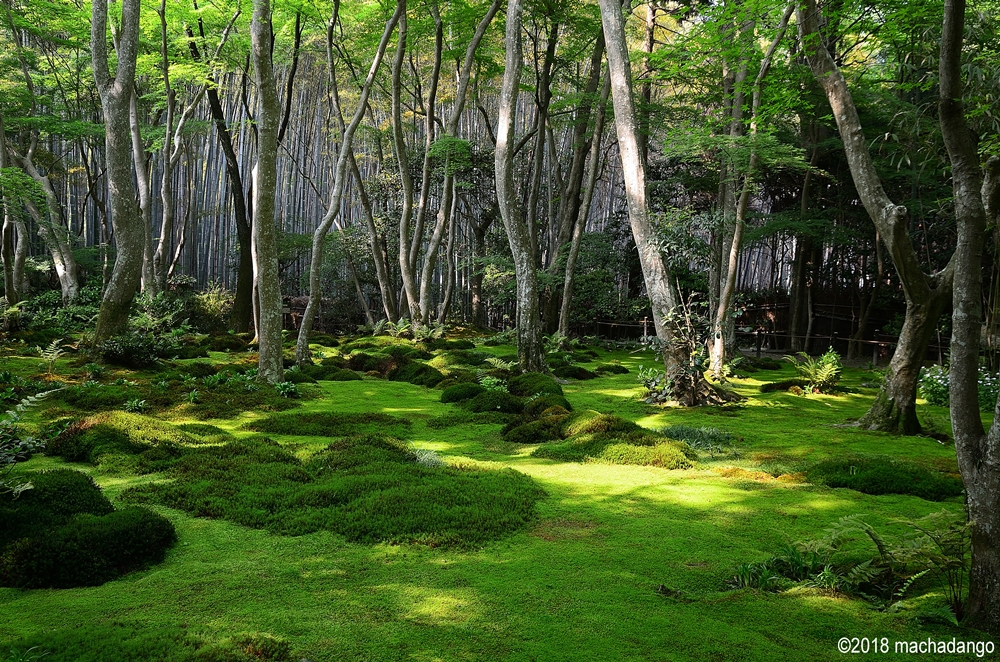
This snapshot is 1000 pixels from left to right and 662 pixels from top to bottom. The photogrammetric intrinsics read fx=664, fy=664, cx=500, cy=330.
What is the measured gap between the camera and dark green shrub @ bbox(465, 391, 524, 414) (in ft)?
24.7

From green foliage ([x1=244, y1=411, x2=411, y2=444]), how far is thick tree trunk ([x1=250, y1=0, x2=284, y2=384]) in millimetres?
1993

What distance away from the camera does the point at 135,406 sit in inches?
251

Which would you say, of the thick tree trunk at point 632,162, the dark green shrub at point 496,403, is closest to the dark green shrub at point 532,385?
the dark green shrub at point 496,403

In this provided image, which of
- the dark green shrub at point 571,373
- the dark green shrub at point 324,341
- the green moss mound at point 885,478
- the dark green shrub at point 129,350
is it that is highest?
the dark green shrub at point 129,350

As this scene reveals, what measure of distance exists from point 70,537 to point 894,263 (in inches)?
255

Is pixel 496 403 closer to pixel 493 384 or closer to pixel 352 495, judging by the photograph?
pixel 493 384

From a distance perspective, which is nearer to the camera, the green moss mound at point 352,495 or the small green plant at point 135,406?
the green moss mound at point 352,495

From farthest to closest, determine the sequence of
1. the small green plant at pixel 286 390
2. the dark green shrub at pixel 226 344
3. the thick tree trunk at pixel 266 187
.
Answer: the dark green shrub at pixel 226 344 < the thick tree trunk at pixel 266 187 < the small green plant at pixel 286 390

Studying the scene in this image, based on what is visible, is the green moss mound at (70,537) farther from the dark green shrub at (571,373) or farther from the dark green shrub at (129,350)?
the dark green shrub at (571,373)

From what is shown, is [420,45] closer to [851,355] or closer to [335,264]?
[335,264]

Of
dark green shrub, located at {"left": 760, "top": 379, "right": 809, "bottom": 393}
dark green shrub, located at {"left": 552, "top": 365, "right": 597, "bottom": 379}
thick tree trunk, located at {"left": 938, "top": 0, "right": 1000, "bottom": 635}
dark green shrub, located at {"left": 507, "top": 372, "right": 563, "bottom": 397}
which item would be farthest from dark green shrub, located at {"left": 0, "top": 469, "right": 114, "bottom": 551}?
dark green shrub, located at {"left": 760, "top": 379, "right": 809, "bottom": 393}

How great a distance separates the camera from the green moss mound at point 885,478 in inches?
177

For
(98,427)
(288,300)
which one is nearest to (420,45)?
(288,300)

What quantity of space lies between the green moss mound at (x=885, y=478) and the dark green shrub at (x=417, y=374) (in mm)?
5688
